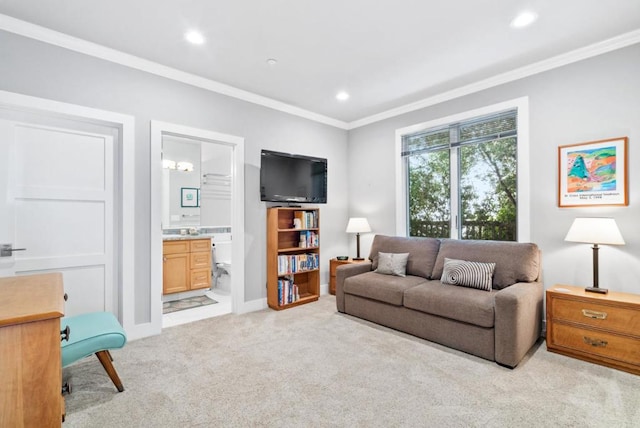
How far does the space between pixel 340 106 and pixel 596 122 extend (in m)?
2.76

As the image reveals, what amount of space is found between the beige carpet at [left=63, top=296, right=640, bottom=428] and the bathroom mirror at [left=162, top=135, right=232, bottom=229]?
2742 millimetres

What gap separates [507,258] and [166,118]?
369 cm

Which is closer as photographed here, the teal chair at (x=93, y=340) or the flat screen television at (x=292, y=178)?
the teal chair at (x=93, y=340)

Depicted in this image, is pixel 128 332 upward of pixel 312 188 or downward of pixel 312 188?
downward

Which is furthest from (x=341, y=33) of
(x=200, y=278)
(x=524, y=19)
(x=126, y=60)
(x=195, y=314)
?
(x=200, y=278)

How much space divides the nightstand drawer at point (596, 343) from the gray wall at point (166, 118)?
9.57ft

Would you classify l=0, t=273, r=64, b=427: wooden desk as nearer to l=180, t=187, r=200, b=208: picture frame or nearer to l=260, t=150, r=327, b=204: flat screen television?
l=260, t=150, r=327, b=204: flat screen television

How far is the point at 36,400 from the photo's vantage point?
3.95 feet

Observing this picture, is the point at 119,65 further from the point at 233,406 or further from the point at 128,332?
the point at 233,406

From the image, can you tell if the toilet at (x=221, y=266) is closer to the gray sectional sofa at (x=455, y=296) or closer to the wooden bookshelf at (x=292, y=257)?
the wooden bookshelf at (x=292, y=257)

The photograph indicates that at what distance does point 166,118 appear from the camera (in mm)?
3152

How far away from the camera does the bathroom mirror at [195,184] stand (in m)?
5.17

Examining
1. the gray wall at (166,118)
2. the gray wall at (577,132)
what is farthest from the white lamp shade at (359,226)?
the gray wall at (577,132)

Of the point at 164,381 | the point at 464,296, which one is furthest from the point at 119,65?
the point at 464,296
